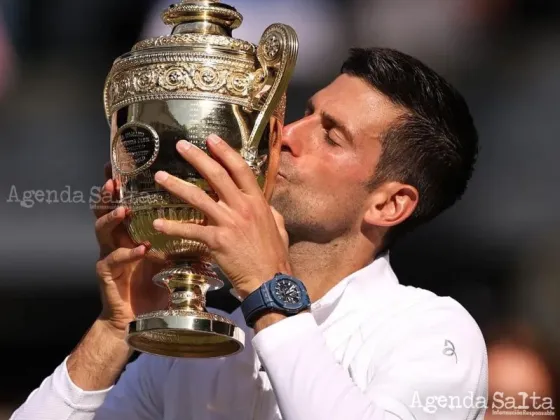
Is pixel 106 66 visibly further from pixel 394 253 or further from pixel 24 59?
pixel 394 253

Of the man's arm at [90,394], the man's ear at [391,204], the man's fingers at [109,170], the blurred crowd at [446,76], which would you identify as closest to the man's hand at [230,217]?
the man's fingers at [109,170]

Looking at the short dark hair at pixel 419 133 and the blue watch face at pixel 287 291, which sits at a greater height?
the short dark hair at pixel 419 133

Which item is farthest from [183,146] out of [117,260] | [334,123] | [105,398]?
[105,398]

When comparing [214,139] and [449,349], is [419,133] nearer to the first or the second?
[449,349]

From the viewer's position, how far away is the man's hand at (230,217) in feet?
Result: 8.25

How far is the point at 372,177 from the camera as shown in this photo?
3277 millimetres

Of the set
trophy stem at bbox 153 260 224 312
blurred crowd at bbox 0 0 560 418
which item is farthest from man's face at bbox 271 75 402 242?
blurred crowd at bbox 0 0 560 418

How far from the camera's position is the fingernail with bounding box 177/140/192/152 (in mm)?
2541

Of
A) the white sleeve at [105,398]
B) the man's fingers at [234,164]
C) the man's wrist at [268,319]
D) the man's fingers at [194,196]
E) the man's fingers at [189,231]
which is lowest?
the white sleeve at [105,398]

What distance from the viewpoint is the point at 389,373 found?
8.64 feet

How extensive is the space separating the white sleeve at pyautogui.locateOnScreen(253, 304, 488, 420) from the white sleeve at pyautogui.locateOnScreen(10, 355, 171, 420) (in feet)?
2.34

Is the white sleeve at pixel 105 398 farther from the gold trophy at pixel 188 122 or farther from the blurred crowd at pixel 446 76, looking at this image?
the blurred crowd at pixel 446 76

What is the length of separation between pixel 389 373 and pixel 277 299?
339 millimetres

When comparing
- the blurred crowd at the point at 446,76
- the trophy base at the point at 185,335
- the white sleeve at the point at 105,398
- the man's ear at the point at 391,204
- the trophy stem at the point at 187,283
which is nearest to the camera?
the trophy base at the point at 185,335
